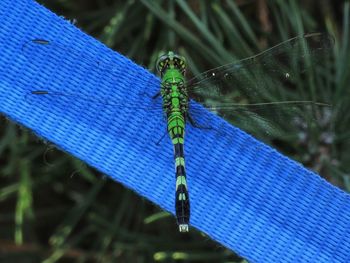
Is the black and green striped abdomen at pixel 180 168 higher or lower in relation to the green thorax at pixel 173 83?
lower

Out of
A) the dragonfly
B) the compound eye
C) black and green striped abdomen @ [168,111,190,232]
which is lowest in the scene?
black and green striped abdomen @ [168,111,190,232]

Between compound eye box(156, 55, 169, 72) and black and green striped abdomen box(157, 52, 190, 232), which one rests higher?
compound eye box(156, 55, 169, 72)

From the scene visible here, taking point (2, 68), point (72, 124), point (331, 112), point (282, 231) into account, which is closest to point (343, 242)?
point (282, 231)

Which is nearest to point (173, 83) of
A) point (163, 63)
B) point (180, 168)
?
point (163, 63)

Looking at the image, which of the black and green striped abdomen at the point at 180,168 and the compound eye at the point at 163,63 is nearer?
the black and green striped abdomen at the point at 180,168

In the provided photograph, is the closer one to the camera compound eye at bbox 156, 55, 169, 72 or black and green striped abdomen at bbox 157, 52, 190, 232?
black and green striped abdomen at bbox 157, 52, 190, 232

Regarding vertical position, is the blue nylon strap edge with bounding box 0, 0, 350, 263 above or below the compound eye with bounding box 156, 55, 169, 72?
below

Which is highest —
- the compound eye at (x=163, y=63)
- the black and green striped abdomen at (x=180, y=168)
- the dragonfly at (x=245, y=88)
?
the compound eye at (x=163, y=63)

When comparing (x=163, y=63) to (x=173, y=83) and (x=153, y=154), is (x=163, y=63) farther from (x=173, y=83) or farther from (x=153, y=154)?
(x=153, y=154)
